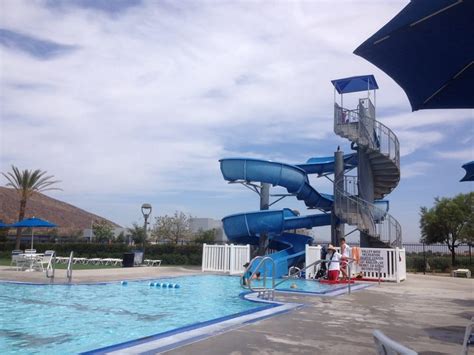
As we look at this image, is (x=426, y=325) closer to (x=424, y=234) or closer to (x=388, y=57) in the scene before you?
(x=388, y=57)

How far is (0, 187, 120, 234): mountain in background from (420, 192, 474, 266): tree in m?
51.6

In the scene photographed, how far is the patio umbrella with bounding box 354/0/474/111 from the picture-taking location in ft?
13.6

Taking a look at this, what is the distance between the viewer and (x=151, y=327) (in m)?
7.43

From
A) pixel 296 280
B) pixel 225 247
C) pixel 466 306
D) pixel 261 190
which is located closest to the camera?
pixel 466 306

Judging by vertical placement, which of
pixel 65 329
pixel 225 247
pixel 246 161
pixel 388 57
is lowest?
pixel 65 329

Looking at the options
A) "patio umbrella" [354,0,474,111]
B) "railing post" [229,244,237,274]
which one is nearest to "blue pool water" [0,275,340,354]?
"railing post" [229,244,237,274]

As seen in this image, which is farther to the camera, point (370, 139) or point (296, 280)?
point (370, 139)

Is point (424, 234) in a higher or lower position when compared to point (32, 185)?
lower

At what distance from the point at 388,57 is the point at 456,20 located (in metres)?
0.81

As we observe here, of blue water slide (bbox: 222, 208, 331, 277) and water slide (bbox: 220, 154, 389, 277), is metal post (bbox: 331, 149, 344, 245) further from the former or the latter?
blue water slide (bbox: 222, 208, 331, 277)

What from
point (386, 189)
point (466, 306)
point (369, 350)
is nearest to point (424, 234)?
point (386, 189)

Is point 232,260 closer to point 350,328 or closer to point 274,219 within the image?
point 274,219

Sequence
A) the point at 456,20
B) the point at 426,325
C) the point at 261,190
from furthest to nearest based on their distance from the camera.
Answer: the point at 261,190
the point at 426,325
the point at 456,20

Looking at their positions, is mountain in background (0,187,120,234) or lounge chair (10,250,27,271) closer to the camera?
lounge chair (10,250,27,271)
